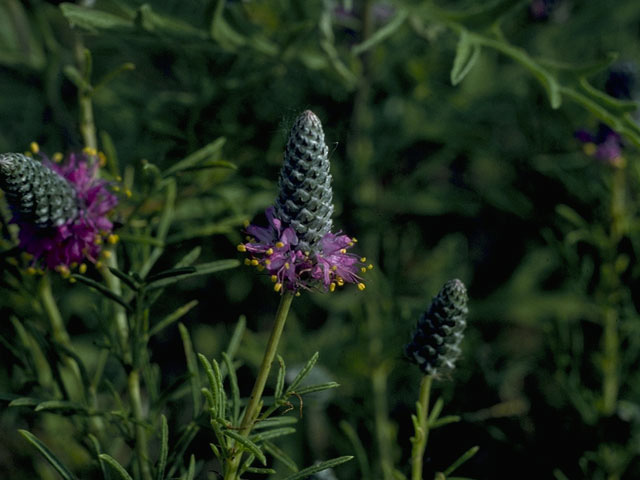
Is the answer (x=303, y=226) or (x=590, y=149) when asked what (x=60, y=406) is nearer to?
(x=303, y=226)

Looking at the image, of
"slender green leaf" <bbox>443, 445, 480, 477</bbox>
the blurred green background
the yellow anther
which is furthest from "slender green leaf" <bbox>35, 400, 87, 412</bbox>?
the yellow anther

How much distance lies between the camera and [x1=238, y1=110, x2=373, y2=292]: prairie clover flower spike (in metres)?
0.84

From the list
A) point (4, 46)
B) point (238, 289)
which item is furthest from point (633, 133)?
point (4, 46)

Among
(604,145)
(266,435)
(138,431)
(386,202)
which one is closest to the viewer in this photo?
(266,435)

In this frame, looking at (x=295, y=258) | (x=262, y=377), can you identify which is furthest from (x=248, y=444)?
(x=295, y=258)

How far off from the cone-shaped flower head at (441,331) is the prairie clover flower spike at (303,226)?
13cm

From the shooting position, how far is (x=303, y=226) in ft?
2.87

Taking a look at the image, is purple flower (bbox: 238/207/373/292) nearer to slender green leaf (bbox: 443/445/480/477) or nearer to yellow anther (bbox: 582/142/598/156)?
slender green leaf (bbox: 443/445/480/477)

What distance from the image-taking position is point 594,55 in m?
2.57

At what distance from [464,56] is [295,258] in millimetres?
764

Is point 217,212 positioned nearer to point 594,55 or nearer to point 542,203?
point 542,203

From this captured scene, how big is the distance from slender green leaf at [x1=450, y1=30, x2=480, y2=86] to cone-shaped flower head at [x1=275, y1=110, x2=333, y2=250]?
1.75ft

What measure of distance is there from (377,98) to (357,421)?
46.1 inches

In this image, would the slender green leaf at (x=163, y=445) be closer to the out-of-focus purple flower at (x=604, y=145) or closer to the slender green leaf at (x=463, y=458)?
the slender green leaf at (x=463, y=458)
